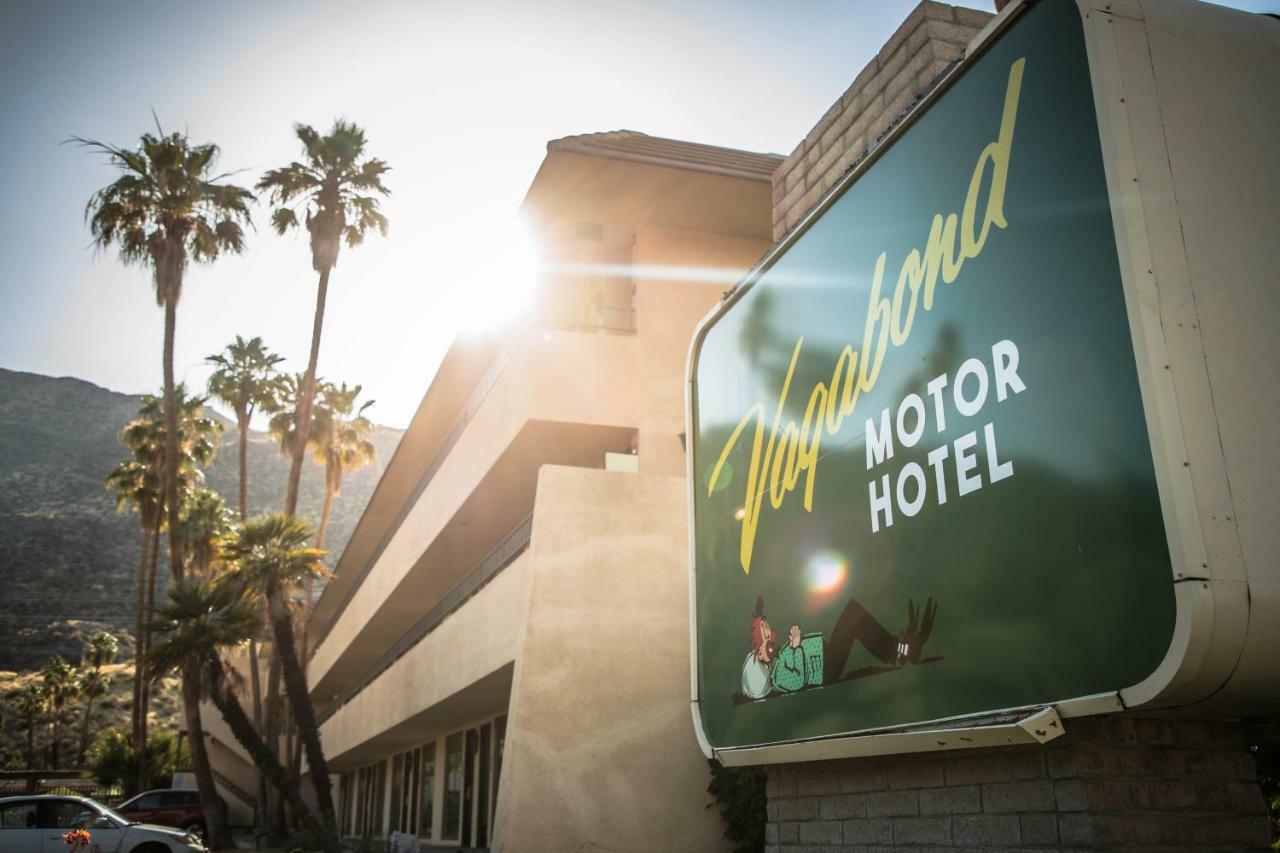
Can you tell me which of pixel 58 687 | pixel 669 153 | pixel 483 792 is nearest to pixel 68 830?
pixel 483 792

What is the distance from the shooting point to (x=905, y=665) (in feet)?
15.6

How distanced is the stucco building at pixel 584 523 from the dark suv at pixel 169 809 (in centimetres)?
1333

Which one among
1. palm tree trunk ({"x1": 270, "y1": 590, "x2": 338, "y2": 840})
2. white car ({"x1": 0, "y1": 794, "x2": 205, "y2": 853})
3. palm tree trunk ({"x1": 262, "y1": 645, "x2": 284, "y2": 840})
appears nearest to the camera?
white car ({"x1": 0, "y1": 794, "x2": 205, "y2": 853})

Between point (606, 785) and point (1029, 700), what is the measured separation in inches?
370

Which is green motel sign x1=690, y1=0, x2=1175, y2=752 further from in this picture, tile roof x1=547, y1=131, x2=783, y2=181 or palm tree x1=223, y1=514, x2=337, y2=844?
palm tree x1=223, y1=514, x2=337, y2=844

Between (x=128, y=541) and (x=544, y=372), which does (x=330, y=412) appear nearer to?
(x=544, y=372)

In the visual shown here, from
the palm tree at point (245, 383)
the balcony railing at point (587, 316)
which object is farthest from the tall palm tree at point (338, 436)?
the balcony railing at point (587, 316)

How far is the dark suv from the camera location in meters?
32.0

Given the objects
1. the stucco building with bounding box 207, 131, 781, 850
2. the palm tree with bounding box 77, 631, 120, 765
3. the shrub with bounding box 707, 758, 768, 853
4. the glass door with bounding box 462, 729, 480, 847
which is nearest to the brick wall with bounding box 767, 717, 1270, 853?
the shrub with bounding box 707, 758, 768, 853

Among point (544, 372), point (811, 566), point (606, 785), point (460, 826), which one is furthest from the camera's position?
point (460, 826)

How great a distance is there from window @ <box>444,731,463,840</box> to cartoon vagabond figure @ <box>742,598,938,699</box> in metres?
18.3

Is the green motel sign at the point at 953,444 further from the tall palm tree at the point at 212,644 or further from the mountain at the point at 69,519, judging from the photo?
the mountain at the point at 69,519

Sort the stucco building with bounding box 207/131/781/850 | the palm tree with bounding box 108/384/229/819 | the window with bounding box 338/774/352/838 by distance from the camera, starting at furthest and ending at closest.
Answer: the window with bounding box 338/774/352/838, the palm tree with bounding box 108/384/229/819, the stucco building with bounding box 207/131/781/850

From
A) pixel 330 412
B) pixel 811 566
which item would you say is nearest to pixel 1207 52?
pixel 811 566
